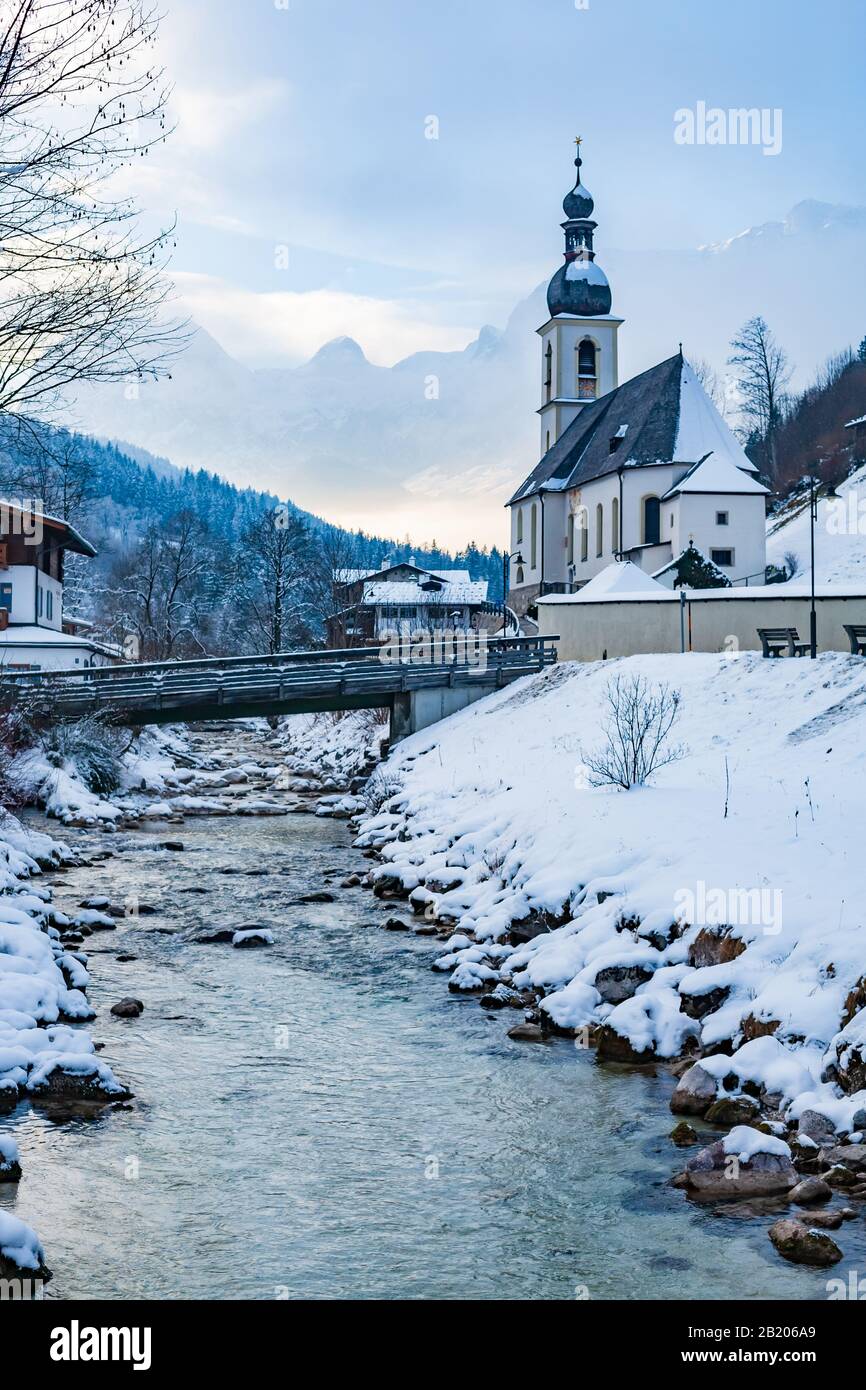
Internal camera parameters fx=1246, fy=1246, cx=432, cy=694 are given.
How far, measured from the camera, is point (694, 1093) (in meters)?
9.37

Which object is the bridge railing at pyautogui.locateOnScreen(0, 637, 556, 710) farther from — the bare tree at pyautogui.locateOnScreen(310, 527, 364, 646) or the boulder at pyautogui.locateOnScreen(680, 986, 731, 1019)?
the bare tree at pyautogui.locateOnScreen(310, 527, 364, 646)

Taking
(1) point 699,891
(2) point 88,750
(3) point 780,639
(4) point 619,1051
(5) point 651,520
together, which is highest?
(5) point 651,520

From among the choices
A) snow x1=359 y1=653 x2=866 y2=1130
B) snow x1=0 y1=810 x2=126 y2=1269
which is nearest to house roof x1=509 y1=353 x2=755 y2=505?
snow x1=359 y1=653 x2=866 y2=1130

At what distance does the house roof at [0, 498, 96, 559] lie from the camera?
1743 inches

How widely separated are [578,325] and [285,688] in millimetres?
40547

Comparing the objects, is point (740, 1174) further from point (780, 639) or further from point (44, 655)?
point (44, 655)

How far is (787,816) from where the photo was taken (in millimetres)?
13594

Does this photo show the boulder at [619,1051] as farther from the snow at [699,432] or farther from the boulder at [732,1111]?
the snow at [699,432]

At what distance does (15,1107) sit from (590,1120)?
424 cm

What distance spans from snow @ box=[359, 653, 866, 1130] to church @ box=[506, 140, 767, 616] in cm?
2016

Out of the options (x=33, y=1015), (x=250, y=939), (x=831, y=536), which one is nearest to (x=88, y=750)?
(x=250, y=939)

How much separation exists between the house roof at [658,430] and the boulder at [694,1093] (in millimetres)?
35915

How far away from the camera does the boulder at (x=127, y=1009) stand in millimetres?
11680

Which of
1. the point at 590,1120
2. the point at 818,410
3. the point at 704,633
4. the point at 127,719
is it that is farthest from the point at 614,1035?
the point at 818,410
